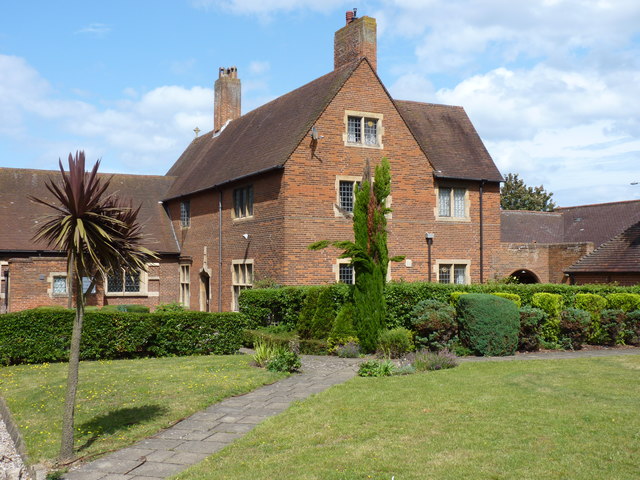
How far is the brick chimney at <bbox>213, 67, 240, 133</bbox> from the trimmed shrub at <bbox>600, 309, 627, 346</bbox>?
921 inches

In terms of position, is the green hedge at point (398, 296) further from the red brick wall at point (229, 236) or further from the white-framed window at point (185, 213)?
the white-framed window at point (185, 213)

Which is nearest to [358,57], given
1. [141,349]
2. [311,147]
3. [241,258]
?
[311,147]

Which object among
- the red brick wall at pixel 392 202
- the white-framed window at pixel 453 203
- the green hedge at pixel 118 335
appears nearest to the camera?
the green hedge at pixel 118 335

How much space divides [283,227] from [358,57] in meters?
7.66

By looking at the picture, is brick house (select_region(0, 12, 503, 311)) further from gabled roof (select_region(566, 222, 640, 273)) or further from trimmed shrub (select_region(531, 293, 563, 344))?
trimmed shrub (select_region(531, 293, 563, 344))

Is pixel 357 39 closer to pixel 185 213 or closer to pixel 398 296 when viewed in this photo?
pixel 398 296

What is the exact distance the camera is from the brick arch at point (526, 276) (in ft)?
103

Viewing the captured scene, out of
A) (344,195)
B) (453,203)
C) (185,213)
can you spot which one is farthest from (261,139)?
(453,203)

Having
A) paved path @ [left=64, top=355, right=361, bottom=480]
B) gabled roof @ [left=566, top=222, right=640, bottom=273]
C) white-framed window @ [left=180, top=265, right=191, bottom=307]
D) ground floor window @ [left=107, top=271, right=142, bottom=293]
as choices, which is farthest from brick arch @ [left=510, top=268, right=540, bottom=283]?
paved path @ [left=64, top=355, right=361, bottom=480]

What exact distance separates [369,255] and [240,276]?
391 inches

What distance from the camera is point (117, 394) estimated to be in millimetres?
12086

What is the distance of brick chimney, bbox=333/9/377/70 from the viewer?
24.9 m

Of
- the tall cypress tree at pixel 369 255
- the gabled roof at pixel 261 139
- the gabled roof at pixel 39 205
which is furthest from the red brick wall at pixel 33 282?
the tall cypress tree at pixel 369 255

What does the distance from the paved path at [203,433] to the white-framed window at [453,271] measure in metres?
12.3
